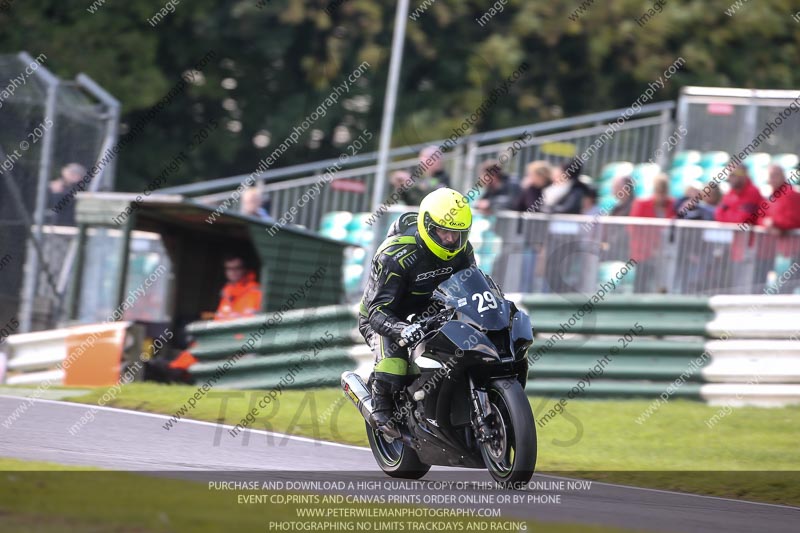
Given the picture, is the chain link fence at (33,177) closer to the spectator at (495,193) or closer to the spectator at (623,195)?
A: the spectator at (495,193)

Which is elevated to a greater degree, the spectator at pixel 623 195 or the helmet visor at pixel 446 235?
the spectator at pixel 623 195

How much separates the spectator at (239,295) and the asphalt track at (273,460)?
3.92 metres

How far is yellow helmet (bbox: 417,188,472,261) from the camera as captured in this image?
743 centimetres

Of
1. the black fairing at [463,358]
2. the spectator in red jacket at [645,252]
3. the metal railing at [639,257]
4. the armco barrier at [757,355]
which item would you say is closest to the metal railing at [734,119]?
the metal railing at [639,257]

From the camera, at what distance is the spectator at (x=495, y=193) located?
1387cm

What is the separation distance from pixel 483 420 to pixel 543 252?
6.45 m

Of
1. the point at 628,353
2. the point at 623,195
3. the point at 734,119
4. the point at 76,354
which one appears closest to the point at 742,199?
the point at 623,195

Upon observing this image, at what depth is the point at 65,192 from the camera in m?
14.6

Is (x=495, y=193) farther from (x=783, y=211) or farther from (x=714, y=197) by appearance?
(x=783, y=211)

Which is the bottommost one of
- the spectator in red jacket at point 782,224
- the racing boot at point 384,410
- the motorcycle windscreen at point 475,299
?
the racing boot at point 384,410

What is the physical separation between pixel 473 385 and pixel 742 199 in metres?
6.72

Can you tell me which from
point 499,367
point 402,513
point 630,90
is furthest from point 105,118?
point 630,90

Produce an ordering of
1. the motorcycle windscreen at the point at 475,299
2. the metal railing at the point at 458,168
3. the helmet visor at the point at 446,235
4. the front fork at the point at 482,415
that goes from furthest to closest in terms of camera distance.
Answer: the metal railing at the point at 458,168 → the helmet visor at the point at 446,235 → the motorcycle windscreen at the point at 475,299 → the front fork at the point at 482,415
